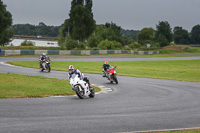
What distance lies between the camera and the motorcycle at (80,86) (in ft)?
48.0

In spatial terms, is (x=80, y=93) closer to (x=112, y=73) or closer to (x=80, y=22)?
(x=112, y=73)

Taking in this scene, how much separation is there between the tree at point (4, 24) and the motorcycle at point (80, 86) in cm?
5796

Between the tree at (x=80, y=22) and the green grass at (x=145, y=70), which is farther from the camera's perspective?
the tree at (x=80, y=22)

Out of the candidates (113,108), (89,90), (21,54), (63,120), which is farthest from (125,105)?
(21,54)

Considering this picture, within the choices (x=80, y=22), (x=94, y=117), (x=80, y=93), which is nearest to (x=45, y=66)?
(x=80, y=93)

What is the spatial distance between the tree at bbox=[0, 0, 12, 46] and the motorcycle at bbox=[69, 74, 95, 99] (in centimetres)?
5796

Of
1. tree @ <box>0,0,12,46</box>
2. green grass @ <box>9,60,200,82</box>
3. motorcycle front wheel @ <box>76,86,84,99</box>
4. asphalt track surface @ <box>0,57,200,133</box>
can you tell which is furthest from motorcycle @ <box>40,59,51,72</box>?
tree @ <box>0,0,12,46</box>

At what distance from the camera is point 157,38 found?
433 ft

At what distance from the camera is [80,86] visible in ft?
48.5

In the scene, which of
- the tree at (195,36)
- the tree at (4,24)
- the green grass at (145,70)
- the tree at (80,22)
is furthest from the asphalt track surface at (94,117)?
the tree at (195,36)

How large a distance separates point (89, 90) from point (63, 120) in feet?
19.8

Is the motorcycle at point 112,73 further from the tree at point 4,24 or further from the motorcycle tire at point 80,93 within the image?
the tree at point 4,24

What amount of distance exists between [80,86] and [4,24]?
59642mm

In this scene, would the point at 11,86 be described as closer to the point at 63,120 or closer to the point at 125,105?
the point at 125,105
